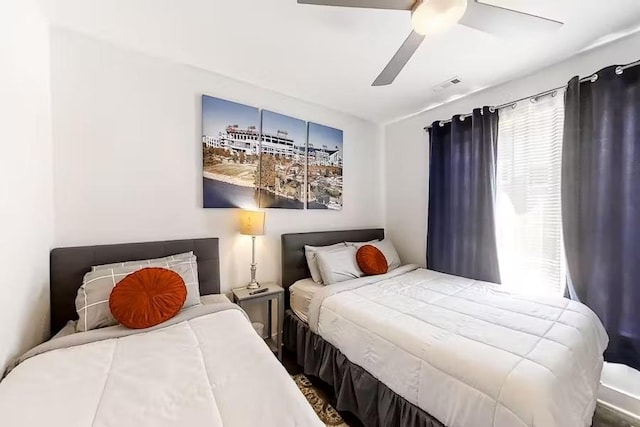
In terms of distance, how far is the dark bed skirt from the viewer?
130 cm

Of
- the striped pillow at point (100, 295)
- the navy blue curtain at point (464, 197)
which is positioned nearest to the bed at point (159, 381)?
the striped pillow at point (100, 295)

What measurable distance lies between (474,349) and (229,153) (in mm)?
2187

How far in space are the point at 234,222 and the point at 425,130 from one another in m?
2.33

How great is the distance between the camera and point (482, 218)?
240 cm

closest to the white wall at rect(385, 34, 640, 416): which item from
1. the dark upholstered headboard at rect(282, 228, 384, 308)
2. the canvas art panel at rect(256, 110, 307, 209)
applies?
the dark upholstered headboard at rect(282, 228, 384, 308)

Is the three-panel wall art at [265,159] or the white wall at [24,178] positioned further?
the three-panel wall art at [265,159]

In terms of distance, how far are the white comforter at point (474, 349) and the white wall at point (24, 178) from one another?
163 centimetres

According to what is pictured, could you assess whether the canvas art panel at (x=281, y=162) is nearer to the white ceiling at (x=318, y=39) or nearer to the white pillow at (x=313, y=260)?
the white ceiling at (x=318, y=39)

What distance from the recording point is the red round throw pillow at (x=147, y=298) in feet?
4.51

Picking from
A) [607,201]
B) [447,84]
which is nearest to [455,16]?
[447,84]

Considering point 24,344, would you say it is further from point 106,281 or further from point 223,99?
point 223,99

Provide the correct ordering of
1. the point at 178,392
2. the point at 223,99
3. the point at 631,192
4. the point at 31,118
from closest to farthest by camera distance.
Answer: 1. the point at 178,392
2. the point at 31,118
3. the point at 631,192
4. the point at 223,99

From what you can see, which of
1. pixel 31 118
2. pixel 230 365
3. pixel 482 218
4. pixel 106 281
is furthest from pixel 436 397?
pixel 31 118

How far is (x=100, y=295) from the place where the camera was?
4.84ft
